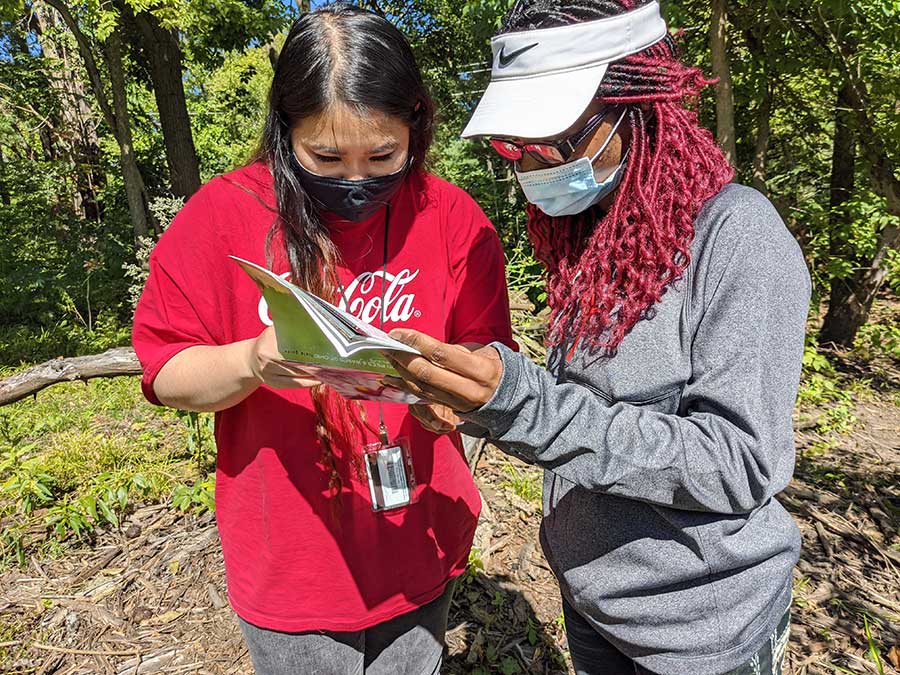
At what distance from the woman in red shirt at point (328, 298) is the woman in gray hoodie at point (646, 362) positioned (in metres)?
0.22

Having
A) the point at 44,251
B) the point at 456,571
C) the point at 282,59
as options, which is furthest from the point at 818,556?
the point at 44,251

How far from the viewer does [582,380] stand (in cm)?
140

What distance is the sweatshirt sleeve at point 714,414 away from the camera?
1.13 m

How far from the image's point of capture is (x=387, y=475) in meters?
1.50

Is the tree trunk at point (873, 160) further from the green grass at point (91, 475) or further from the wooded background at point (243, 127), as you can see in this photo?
the green grass at point (91, 475)

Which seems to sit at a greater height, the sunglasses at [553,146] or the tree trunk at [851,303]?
the sunglasses at [553,146]

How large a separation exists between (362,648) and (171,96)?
32.8 ft

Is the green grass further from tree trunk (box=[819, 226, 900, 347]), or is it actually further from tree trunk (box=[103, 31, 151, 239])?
tree trunk (box=[819, 226, 900, 347])

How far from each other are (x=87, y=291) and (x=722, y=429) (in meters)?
11.0

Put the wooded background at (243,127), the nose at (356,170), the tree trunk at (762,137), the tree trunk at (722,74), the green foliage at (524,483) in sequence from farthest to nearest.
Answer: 1. the tree trunk at (762,137)
2. the wooded background at (243,127)
3. the tree trunk at (722,74)
4. the green foliage at (524,483)
5. the nose at (356,170)

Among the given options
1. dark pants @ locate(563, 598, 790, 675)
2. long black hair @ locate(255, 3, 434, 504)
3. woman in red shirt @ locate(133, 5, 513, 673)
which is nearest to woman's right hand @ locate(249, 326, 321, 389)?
woman in red shirt @ locate(133, 5, 513, 673)

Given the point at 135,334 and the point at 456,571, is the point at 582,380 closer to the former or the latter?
the point at 456,571

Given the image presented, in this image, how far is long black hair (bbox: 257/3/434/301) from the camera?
1386 millimetres

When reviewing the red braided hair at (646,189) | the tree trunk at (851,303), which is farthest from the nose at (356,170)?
the tree trunk at (851,303)
